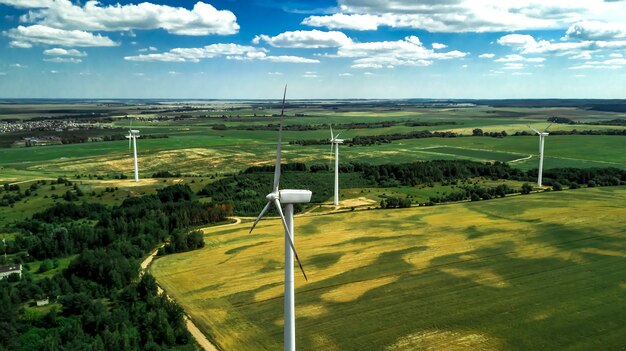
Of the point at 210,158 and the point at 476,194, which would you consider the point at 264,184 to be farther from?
the point at 210,158

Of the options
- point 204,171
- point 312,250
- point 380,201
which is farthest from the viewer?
point 204,171

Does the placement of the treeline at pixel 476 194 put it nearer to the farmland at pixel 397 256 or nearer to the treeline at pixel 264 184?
the farmland at pixel 397 256

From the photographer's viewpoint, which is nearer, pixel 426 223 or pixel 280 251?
pixel 280 251

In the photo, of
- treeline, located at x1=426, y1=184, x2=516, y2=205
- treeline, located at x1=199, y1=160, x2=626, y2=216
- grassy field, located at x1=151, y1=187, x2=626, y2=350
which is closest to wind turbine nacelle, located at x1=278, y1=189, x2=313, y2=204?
grassy field, located at x1=151, y1=187, x2=626, y2=350

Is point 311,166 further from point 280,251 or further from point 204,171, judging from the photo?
point 280,251

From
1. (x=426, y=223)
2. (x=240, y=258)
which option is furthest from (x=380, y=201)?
(x=240, y=258)

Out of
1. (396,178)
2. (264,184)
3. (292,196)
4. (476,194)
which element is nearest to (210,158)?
(264,184)

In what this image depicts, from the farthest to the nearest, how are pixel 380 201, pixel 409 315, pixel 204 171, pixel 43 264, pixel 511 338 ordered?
pixel 204 171
pixel 380 201
pixel 43 264
pixel 409 315
pixel 511 338
